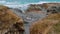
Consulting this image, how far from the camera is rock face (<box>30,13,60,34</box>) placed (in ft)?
6.72

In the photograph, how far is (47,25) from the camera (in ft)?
6.91

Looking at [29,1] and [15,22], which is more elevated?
[29,1]

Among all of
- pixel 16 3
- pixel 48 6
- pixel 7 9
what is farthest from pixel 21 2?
pixel 48 6

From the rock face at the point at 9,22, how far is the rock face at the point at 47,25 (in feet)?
0.56

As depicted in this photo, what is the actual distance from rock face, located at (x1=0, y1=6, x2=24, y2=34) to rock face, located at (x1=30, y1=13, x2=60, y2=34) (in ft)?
0.56

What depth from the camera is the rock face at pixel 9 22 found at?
6.95ft

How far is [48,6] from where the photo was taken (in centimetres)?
227

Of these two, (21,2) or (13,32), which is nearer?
(13,32)

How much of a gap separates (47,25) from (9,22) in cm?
49

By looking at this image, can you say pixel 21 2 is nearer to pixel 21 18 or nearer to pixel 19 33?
pixel 21 18

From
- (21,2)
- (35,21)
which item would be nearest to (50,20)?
(35,21)

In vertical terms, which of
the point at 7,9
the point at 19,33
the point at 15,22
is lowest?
the point at 19,33

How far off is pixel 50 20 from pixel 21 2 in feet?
1.61

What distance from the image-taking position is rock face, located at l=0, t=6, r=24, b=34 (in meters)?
2.12
